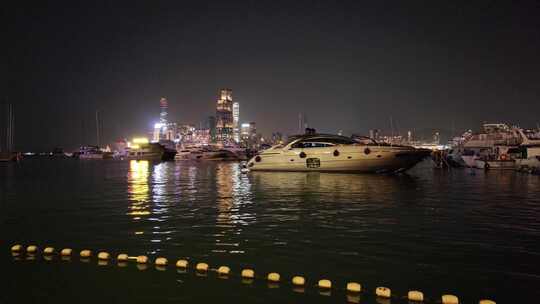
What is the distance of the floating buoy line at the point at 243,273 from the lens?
6293mm

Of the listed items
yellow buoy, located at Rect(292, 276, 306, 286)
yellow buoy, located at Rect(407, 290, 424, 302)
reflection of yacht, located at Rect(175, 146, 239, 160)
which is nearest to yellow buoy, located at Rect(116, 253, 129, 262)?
yellow buoy, located at Rect(292, 276, 306, 286)

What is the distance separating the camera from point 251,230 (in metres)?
11.4

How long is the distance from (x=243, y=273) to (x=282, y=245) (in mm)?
2440

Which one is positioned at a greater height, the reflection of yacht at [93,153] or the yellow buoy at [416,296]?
the reflection of yacht at [93,153]

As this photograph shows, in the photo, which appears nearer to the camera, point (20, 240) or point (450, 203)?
point (20, 240)

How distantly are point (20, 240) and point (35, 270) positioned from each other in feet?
10.2

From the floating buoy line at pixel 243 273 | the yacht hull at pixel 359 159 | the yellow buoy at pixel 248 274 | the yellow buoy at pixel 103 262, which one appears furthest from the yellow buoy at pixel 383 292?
the yacht hull at pixel 359 159

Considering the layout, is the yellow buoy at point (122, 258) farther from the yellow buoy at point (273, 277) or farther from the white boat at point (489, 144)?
the white boat at point (489, 144)

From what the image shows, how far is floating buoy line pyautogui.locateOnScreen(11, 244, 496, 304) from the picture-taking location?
629cm

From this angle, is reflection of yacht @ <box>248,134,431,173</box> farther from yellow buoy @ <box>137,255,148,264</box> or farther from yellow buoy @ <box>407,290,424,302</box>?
yellow buoy @ <box>407,290,424,302</box>

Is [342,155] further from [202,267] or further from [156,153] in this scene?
[156,153]

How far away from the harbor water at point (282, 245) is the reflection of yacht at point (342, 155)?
46.1 ft

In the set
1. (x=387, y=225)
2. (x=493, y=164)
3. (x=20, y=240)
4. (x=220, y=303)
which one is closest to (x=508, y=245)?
(x=387, y=225)

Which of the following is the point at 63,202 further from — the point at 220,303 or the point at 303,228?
the point at 220,303
